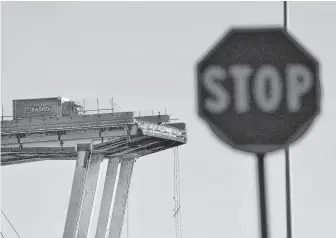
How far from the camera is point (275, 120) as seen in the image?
8484 millimetres

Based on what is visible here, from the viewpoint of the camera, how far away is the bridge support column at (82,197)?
94750 millimetres

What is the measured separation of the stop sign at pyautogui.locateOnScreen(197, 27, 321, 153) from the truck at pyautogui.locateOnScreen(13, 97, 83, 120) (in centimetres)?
8265

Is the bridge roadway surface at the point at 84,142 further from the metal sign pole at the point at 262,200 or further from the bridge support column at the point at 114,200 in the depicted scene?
the metal sign pole at the point at 262,200

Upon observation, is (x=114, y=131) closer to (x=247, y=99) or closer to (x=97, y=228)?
(x=97, y=228)

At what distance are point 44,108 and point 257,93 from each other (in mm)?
83748

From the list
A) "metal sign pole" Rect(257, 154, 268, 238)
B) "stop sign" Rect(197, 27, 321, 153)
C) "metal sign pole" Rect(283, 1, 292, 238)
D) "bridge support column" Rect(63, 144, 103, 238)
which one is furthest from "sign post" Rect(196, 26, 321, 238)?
"bridge support column" Rect(63, 144, 103, 238)

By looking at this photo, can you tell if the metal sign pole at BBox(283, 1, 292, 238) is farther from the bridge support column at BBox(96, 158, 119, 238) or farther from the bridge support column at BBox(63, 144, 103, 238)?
the bridge support column at BBox(96, 158, 119, 238)

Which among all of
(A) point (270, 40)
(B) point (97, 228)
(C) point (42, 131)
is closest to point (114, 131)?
(C) point (42, 131)

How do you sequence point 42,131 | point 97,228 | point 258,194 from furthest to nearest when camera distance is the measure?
point 97,228, point 42,131, point 258,194

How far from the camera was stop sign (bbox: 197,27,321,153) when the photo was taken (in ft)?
A: 27.6

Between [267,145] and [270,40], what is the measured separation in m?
0.76

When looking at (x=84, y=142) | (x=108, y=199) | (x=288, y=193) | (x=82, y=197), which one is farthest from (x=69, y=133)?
(x=288, y=193)

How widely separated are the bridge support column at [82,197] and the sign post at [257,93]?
85.3 meters

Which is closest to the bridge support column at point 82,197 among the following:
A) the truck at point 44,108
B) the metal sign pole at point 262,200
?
the truck at point 44,108
